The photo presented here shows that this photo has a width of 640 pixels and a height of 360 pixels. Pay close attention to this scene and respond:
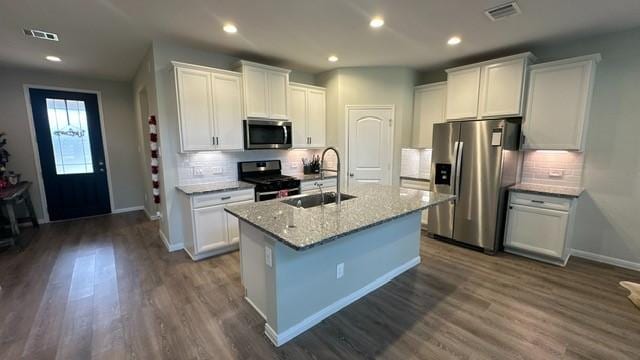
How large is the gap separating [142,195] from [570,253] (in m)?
7.65

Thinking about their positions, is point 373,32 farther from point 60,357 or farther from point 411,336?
point 60,357

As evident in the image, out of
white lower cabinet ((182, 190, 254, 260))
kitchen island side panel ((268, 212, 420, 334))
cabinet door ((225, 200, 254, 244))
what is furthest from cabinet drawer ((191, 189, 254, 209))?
kitchen island side panel ((268, 212, 420, 334))

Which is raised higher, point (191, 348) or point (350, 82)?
point (350, 82)

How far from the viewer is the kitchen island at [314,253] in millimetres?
1888

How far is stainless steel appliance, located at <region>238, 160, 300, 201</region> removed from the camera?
12.3ft

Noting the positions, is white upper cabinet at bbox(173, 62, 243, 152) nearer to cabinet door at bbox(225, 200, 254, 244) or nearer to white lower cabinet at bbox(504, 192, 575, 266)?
cabinet door at bbox(225, 200, 254, 244)

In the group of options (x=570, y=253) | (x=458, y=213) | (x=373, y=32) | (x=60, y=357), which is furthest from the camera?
(x=458, y=213)

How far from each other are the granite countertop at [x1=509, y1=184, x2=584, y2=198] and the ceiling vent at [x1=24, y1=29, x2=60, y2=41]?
19.2ft

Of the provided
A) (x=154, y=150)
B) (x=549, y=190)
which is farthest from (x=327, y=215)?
(x=549, y=190)

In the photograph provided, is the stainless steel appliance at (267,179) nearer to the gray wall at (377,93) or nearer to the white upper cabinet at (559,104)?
the gray wall at (377,93)

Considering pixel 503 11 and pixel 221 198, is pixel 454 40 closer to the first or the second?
→ pixel 503 11

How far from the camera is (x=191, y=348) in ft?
6.49

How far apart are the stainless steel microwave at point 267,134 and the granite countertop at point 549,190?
10.6 ft

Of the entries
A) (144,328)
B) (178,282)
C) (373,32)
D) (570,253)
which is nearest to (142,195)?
(178,282)
